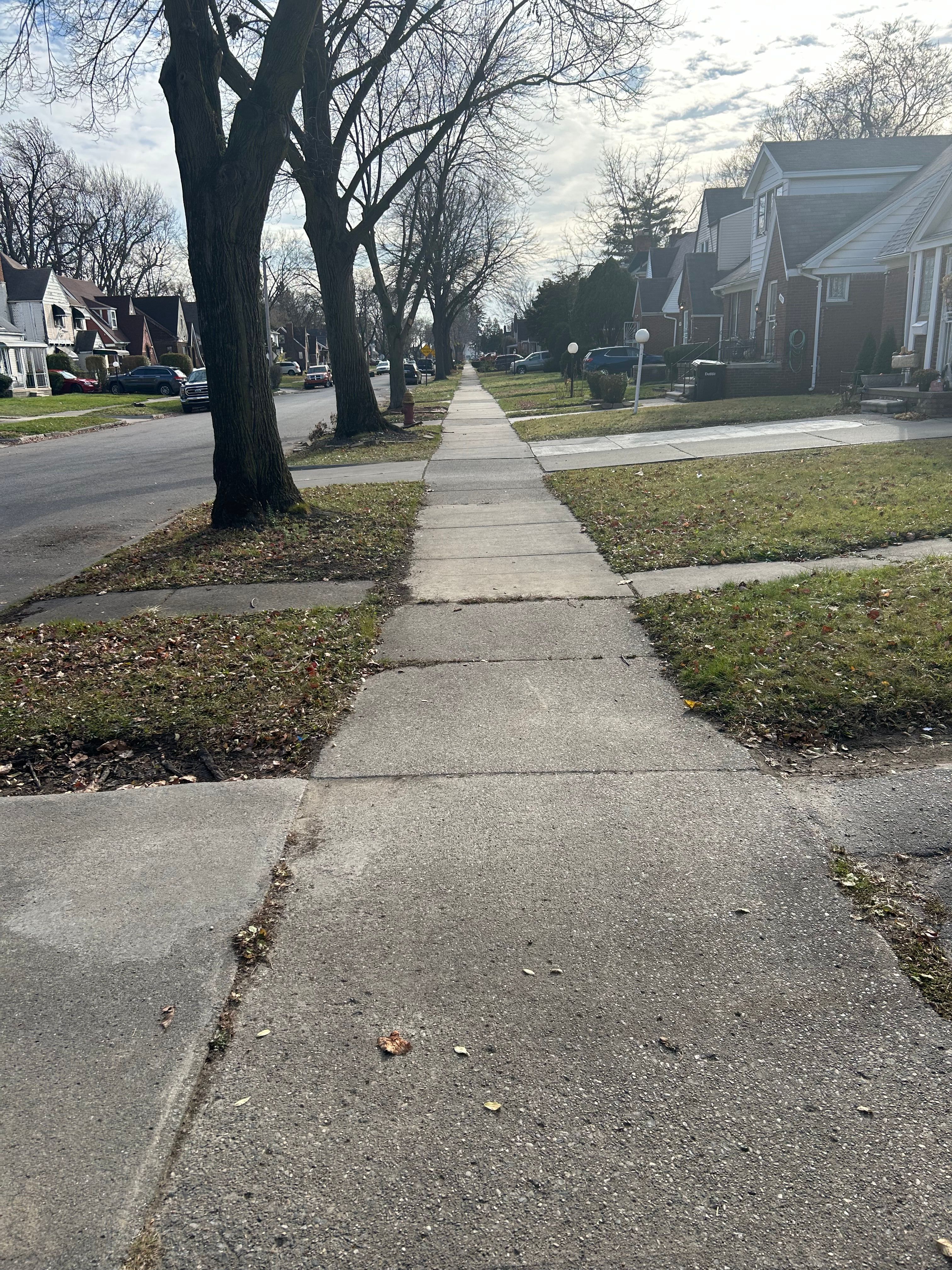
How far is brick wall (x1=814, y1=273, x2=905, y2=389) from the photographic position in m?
26.8

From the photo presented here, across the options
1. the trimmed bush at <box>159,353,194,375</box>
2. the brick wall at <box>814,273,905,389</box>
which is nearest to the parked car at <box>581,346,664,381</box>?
the brick wall at <box>814,273,905,389</box>

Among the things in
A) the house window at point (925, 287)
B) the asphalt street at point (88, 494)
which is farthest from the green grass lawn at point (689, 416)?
the asphalt street at point (88, 494)

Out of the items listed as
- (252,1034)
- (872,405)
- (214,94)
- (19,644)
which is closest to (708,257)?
(872,405)

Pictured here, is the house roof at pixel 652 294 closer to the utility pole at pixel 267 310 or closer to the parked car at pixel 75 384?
the utility pole at pixel 267 310

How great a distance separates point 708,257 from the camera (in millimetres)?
41625

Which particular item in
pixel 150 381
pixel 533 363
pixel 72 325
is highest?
pixel 72 325

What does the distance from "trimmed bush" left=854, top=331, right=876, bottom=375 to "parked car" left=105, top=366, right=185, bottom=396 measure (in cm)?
4209

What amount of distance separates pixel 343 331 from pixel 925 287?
43.9 ft

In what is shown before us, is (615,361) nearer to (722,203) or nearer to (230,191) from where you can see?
(722,203)

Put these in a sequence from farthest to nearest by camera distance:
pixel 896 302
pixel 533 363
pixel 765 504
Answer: pixel 533 363, pixel 896 302, pixel 765 504

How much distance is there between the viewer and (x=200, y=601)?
8047mm

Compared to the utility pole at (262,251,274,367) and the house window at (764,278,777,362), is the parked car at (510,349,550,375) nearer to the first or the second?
the utility pole at (262,251,274,367)

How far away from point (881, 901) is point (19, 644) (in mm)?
5996

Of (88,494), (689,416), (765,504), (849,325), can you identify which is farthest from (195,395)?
(765,504)
